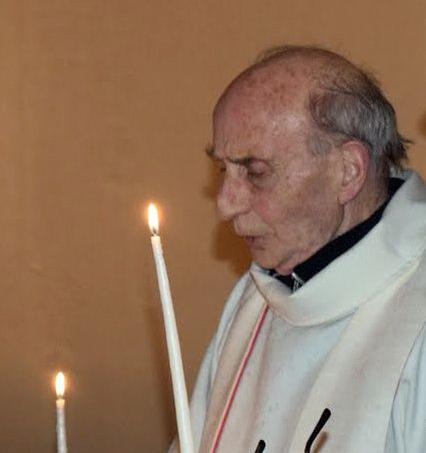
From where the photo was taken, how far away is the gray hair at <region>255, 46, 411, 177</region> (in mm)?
3070

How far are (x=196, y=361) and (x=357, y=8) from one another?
1.31 meters

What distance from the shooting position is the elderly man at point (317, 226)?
2.97m

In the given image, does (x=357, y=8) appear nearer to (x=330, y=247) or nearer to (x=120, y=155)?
(x=120, y=155)

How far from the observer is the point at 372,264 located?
3.01 meters

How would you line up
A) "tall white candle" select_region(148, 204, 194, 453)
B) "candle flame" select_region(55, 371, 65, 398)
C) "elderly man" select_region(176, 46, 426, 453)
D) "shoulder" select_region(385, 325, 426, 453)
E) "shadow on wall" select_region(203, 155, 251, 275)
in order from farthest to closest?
"shadow on wall" select_region(203, 155, 251, 275), "elderly man" select_region(176, 46, 426, 453), "shoulder" select_region(385, 325, 426, 453), "candle flame" select_region(55, 371, 65, 398), "tall white candle" select_region(148, 204, 194, 453)


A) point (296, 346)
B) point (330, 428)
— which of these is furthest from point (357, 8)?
point (330, 428)

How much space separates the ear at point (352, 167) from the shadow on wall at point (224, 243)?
69.2 inches

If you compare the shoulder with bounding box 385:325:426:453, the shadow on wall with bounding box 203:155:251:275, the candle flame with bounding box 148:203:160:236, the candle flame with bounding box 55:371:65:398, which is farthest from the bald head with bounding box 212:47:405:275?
the shadow on wall with bounding box 203:155:251:275

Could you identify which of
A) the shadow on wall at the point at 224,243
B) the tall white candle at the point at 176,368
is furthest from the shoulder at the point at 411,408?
Answer: the shadow on wall at the point at 224,243

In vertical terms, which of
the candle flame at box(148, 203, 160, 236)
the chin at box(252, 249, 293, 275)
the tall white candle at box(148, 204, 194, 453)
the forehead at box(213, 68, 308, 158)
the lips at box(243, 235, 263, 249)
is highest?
the forehead at box(213, 68, 308, 158)

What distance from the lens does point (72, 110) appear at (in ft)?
16.6

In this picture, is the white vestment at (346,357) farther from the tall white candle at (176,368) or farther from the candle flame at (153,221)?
the tall white candle at (176,368)

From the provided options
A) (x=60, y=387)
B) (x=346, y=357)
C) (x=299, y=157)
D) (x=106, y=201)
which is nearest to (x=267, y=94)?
(x=299, y=157)

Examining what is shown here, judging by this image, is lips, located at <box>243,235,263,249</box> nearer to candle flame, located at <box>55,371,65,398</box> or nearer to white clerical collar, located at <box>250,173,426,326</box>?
white clerical collar, located at <box>250,173,426,326</box>
